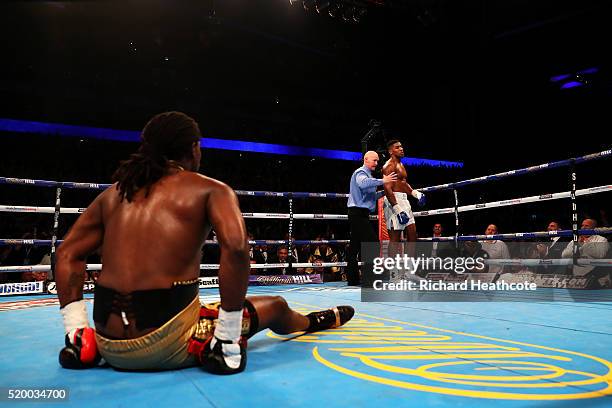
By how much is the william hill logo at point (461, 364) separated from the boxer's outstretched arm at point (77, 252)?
0.89m

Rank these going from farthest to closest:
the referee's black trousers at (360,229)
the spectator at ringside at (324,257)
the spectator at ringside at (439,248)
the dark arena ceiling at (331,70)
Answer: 1. the dark arena ceiling at (331,70)
2. the spectator at ringside at (324,257)
3. the spectator at ringside at (439,248)
4. the referee's black trousers at (360,229)

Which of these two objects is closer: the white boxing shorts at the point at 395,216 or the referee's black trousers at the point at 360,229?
the white boxing shorts at the point at 395,216

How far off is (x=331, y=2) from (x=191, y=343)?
6927 mm

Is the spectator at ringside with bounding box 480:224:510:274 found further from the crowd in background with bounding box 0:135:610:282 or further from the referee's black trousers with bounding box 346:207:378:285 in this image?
the referee's black trousers with bounding box 346:207:378:285

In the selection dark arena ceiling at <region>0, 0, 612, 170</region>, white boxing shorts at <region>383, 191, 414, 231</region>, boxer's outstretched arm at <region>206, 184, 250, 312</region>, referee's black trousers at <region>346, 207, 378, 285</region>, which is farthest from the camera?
dark arena ceiling at <region>0, 0, 612, 170</region>

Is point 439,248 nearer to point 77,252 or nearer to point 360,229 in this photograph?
point 360,229

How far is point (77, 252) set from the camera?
1591 millimetres

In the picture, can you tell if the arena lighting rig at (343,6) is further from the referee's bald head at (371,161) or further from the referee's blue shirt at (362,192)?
the referee's blue shirt at (362,192)

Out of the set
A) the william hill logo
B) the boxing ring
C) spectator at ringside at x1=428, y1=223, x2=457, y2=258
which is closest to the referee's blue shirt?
spectator at ringside at x1=428, y1=223, x2=457, y2=258

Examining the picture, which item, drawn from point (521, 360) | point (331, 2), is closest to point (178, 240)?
point (521, 360)

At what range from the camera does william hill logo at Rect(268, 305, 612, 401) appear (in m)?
1.25

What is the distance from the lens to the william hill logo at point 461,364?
4.11ft

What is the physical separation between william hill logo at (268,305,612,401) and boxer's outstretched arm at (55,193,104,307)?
89cm

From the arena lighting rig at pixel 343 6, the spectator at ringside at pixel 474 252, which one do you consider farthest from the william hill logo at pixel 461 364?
the arena lighting rig at pixel 343 6
